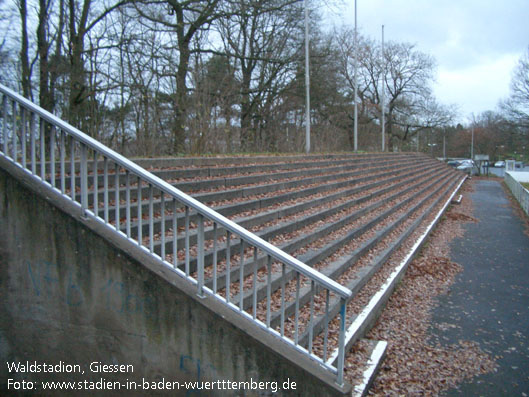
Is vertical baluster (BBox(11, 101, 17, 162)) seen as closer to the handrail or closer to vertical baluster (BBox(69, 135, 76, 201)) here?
the handrail

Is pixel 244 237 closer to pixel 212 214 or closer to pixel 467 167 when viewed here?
pixel 212 214

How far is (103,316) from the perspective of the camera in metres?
3.76

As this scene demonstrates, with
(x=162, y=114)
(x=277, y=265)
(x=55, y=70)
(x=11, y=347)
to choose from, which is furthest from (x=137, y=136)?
(x=11, y=347)

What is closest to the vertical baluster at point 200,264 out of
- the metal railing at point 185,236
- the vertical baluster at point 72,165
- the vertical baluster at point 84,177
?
the metal railing at point 185,236

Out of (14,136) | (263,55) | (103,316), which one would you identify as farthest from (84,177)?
(263,55)

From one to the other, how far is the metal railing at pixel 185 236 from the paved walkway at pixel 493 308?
171 centimetres

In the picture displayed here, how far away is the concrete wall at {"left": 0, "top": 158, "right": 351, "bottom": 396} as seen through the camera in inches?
137

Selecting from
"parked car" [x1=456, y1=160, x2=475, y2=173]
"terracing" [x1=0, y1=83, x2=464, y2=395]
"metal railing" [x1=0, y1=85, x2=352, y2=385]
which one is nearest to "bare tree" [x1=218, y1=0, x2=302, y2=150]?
"terracing" [x1=0, y1=83, x2=464, y2=395]

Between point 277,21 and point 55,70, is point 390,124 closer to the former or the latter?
point 277,21

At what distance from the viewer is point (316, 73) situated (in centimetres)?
2223

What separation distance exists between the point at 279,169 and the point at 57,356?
23.0ft

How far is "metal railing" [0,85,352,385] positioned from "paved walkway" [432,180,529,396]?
5.61 ft

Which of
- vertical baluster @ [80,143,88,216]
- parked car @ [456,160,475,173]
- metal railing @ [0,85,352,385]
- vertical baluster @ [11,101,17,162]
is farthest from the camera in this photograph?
parked car @ [456,160,475,173]

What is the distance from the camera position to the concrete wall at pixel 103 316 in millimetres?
3475
